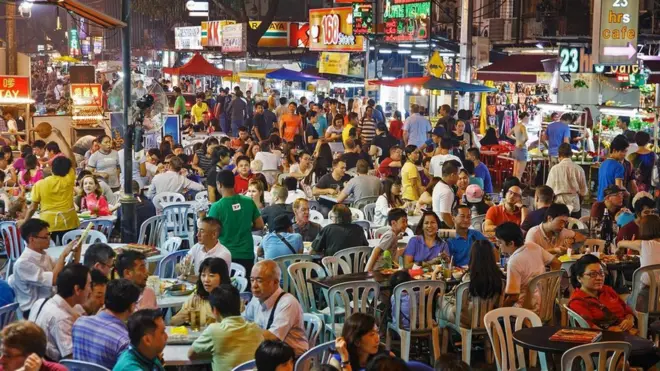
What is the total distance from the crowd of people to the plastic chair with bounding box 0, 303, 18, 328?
269 mm

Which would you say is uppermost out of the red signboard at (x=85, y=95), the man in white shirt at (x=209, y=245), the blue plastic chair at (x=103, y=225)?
the red signboard at (x=85, y=95)

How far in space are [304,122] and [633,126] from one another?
8.12 m

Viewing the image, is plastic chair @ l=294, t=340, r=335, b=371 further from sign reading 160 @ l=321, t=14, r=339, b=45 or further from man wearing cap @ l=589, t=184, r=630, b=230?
sign reading 160 @ l=321, t=14, r=339, b=45

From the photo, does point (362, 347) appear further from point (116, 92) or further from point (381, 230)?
point (116, 92)

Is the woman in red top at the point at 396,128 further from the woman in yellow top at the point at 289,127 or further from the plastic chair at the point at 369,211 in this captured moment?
the plastic chair at the point at 369,211

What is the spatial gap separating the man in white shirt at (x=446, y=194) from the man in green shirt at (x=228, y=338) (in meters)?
5.97

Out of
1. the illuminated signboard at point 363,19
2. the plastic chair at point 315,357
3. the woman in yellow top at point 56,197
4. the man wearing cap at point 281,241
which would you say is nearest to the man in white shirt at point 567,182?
the man wearing cap at point 281,241

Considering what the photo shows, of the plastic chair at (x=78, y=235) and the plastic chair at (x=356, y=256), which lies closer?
the plastic chair at (x=356, y=256)

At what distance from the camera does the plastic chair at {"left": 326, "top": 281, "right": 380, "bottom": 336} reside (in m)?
9.47

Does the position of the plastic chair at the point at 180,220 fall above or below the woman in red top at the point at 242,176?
below

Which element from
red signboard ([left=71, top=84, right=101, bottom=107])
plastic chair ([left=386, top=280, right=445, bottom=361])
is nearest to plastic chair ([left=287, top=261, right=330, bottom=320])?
plastic chair ([left=386, top=280, right=445, bottom=361])

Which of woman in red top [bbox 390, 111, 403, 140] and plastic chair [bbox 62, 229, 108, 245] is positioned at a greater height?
woman in red top [bbox 390, 111, 403, 140]

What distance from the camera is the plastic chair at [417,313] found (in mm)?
9422

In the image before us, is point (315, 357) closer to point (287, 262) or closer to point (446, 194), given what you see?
point (287, 262)
